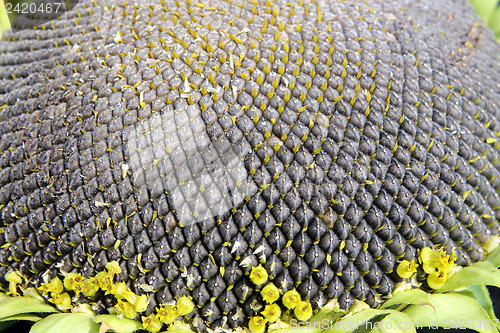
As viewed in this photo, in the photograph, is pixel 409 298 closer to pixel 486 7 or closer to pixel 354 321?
pixel 354 321

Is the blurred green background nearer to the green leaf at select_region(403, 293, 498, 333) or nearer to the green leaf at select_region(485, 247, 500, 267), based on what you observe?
the green leaf at select_region(485, 247, 500, 267)

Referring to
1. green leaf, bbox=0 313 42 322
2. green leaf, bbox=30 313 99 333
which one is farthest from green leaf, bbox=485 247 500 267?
green leaf, bbox=0 313 42 322

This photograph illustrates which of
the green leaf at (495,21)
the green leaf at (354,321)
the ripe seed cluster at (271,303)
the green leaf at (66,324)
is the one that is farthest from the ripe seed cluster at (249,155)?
the green leaf at (495,21)

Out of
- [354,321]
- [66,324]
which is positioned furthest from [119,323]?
[354,321]

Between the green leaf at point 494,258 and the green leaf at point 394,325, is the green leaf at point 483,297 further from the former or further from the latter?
the green leaf at point 394,325

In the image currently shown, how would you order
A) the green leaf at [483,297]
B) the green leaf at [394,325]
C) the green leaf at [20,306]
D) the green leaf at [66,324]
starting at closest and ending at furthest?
the green leaf at [394,325] → the green leaf at [66,324] → the green leaf at [20,306] → the green leaf at [483,297]
